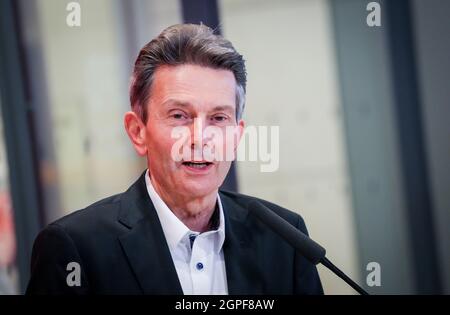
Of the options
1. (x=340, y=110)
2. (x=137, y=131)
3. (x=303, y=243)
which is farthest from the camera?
(x=340, y=110)

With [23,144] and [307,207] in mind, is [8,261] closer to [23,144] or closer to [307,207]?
[23,144]

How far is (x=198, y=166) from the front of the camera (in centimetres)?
139

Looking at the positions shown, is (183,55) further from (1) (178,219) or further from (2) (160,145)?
(1) (178,219)

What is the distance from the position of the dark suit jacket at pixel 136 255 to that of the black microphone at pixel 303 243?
7cm

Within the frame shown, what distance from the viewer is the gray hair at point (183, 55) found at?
4.44ft

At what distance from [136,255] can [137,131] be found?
0.31 metres

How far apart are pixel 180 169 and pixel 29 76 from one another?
2.79ft

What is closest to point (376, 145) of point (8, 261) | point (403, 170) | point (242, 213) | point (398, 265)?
point (403, 170)

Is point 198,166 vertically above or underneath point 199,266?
above

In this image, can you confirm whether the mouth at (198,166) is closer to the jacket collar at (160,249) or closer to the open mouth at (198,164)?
the open mouth at (198,164)

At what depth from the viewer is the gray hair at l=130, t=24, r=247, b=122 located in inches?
53.3

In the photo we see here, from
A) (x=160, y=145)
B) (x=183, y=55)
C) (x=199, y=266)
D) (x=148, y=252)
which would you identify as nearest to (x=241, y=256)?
(x=199, y=266)

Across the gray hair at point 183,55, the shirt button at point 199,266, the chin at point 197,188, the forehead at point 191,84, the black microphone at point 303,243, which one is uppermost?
the gray hair at point 183,55

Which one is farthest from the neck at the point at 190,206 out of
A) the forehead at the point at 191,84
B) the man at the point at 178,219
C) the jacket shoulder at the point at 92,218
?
the forehead at the point at 191,84
